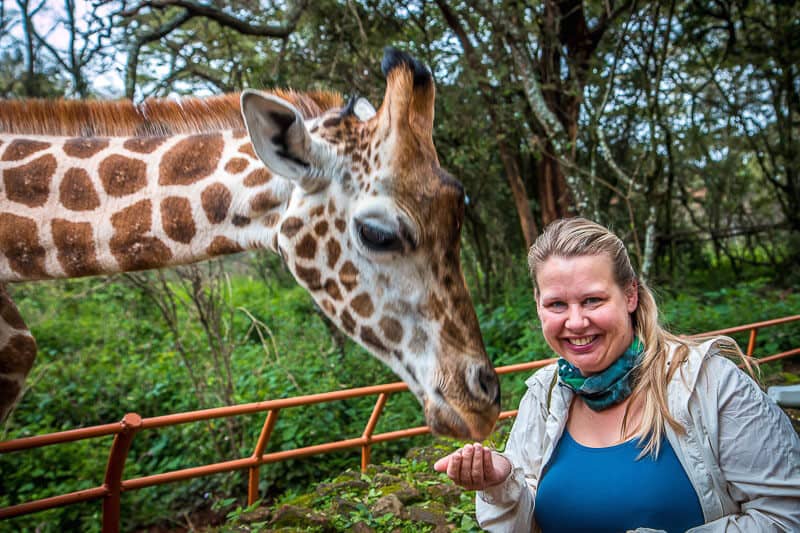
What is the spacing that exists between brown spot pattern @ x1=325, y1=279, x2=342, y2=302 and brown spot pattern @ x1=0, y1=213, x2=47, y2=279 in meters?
1.19

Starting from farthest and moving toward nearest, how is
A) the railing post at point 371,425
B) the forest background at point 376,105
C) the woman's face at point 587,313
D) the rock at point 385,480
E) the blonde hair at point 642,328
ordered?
the forest background at point 376,105
the railing post at point 371,425
the rock at point 385,480
the woman's face at point 587,313
the blonde hair at point 642,328

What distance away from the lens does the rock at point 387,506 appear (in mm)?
3043

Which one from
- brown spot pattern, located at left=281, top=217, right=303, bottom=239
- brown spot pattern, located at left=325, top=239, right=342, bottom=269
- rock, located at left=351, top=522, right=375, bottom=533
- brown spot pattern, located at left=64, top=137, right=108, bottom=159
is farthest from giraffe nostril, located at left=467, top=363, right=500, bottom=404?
brown spot pattern, located at left=64, top=137, right=108, bottom=159

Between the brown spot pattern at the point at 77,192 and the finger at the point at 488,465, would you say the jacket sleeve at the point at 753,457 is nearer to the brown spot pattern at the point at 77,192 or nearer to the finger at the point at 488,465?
the finger at the point at 488,465

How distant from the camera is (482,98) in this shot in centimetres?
723

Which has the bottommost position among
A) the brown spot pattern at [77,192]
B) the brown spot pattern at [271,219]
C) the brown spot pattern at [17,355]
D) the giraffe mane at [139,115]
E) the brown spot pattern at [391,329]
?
the brown spot pattern at [17,355]

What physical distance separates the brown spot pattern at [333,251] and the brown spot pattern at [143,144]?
927mm

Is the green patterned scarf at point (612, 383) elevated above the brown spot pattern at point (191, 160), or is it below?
below

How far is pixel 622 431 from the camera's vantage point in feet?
5.41

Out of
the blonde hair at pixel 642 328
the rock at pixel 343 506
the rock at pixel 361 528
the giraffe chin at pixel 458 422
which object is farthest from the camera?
the rock at pixel 343 506

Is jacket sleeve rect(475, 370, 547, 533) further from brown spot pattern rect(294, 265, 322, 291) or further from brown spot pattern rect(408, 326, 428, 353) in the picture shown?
brown spot pattern rect(294, 265, 322, 291)

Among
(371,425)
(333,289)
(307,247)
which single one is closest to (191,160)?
(307,247)

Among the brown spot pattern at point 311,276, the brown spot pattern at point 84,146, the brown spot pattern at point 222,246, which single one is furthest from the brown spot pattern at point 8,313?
the brown spot pattern at point 311,276

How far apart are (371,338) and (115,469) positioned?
1.44 metres
